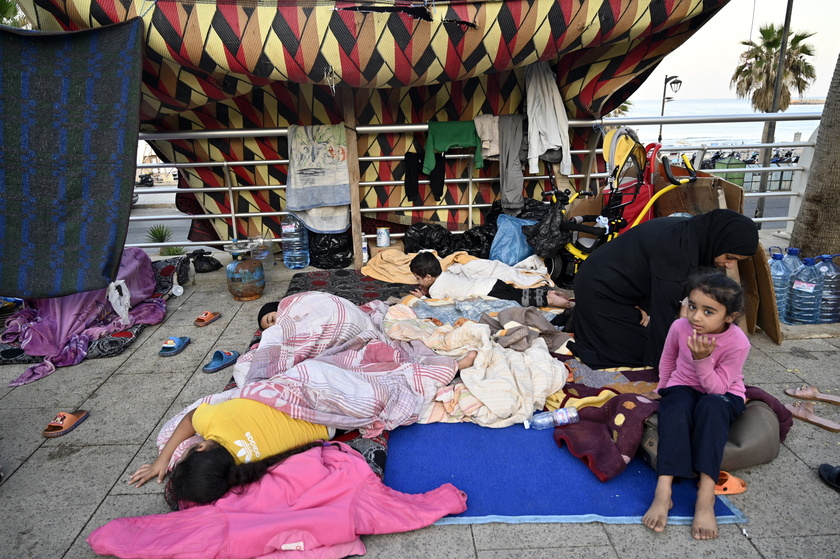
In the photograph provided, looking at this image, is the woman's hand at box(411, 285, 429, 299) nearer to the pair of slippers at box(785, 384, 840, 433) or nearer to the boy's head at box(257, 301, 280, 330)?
the boy's head at box(257, 301, 280, 330)

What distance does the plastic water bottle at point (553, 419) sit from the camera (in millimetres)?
2816

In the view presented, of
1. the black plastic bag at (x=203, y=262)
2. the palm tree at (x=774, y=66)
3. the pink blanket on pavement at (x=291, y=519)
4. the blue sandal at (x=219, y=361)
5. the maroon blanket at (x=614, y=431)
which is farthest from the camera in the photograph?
the palm tree at (x=774, y=66)

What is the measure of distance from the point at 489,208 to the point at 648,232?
314cm

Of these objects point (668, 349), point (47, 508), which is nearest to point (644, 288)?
point (668, 349)

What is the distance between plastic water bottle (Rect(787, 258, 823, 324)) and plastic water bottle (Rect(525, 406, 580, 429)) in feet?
8.18

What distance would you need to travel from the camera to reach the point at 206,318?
14.7 feet

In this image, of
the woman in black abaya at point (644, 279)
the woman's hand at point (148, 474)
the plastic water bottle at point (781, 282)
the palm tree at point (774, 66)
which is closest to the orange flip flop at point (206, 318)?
the woman's hand at point (148, 474)

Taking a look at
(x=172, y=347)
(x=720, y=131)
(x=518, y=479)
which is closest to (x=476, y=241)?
(x=172, y=347)

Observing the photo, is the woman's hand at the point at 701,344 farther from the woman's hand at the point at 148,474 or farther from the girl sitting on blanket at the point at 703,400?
the woman's hand at the point at 148,474

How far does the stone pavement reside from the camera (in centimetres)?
211

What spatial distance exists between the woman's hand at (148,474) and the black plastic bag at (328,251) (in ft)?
11.6

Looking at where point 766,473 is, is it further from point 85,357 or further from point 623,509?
point 85,357

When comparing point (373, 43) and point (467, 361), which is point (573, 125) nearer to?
point (373, 43)

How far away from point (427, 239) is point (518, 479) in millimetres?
3849
